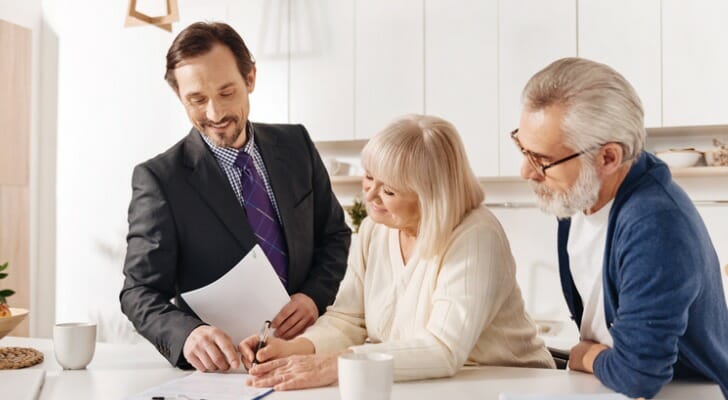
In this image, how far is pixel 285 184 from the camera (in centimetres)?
191

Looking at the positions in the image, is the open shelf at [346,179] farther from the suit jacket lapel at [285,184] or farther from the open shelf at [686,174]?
the suit jacket lapel at [285,184]

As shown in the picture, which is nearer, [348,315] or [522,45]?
[348,315]

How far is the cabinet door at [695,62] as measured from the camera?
121 inches

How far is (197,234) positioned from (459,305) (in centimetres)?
69

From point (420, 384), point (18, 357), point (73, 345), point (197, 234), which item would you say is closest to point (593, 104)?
point (420, 384)

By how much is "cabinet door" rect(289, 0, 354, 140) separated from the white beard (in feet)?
7.50

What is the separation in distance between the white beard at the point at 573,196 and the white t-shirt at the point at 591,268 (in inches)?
2.2

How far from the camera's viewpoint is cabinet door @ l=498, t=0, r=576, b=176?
331cm

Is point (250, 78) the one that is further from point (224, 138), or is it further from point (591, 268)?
point (591, 268)

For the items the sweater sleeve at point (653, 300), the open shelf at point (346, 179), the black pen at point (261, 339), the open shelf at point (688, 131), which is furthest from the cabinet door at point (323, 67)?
the sweater sleeve at point (653, 300)

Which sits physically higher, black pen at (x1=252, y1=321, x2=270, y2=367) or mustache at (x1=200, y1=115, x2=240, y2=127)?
mustache at (x1=200, y1=115, x2=240, y2=127)

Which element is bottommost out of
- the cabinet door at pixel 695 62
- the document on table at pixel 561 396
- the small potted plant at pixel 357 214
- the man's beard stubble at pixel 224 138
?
the document on table at pixel 561 396

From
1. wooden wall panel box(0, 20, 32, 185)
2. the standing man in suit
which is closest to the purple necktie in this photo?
the standing man in suit

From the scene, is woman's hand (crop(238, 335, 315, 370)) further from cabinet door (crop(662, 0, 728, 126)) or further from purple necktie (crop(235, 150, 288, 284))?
cabinet door (crop(662, 0, 728, 126))
